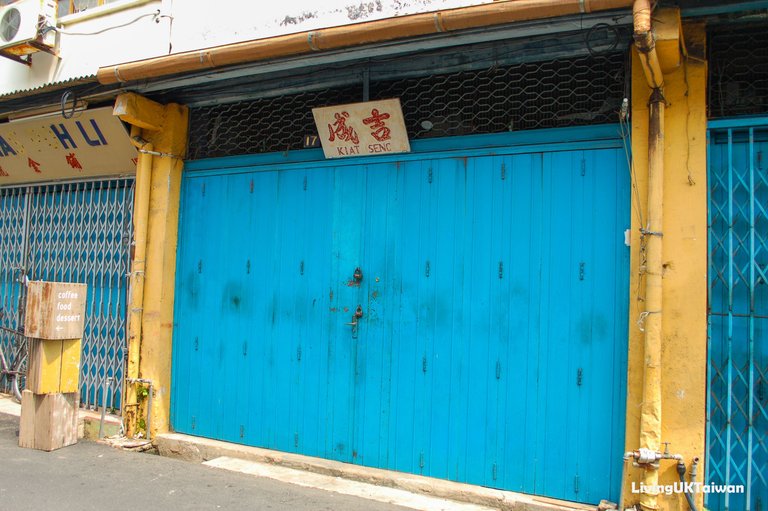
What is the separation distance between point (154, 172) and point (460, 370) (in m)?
3.65

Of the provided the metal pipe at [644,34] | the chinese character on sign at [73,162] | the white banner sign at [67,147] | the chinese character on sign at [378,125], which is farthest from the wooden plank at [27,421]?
the metal pipe at [644,34]

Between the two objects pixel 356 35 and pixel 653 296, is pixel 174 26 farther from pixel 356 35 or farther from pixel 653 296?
pixel 653 296

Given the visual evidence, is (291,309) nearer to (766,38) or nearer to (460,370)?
(460,370)

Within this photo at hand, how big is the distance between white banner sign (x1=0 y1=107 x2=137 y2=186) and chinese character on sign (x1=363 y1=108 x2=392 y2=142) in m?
2.86

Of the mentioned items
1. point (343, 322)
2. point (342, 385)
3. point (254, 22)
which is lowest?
point (342, 385)

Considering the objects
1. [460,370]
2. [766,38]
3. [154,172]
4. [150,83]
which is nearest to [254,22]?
[150,83]

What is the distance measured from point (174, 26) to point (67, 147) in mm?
2166

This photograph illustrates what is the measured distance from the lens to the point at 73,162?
675 cm

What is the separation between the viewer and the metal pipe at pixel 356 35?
3662 mm

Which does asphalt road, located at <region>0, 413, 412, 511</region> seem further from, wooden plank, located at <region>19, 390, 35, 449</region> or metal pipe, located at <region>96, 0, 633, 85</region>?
metal pipe, located at <region>96, 0, 633, 85</region>

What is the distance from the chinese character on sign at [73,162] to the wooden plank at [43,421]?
2665 mm

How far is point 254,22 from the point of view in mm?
5109

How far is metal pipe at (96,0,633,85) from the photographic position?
366 cm

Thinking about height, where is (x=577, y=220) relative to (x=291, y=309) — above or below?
above
